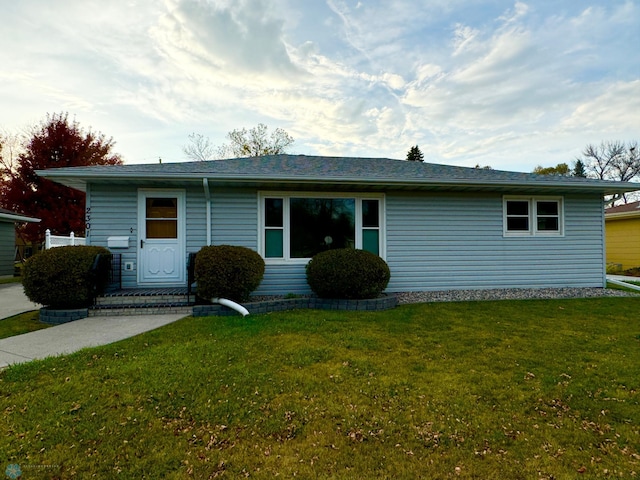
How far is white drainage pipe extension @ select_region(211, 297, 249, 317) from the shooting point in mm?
5608

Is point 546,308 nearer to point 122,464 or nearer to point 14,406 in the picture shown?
point 122,464

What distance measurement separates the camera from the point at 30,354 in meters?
3.93

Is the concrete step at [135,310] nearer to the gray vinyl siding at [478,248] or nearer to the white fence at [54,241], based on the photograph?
the white fence at [54,241]

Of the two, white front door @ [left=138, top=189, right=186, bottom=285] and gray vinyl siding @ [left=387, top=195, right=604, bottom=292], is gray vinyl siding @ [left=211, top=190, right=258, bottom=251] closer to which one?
white front door @ [left=138, top=189, right=186, bottom=285]

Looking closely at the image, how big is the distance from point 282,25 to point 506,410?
10.2m

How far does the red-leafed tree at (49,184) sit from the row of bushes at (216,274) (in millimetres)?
12715

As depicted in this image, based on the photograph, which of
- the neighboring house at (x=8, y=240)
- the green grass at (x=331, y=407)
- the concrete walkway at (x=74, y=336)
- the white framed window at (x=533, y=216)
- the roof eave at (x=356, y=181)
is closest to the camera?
the green grass at (x=331, y=407)

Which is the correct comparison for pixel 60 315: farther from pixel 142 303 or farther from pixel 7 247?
pixel 7 247

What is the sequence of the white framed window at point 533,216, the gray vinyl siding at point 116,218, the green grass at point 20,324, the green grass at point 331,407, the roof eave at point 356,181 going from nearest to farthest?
the green grass at point 331,407 < the green grass at point 20,324 < the roof eave at point 356,181 < the gray vinyl siding at point 116,218 < the white framed window at point 533,216

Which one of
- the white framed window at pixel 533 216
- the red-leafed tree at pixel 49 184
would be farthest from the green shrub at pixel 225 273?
the red-leafed tree at pixel 49 184

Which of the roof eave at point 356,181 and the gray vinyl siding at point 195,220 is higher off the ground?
the roof eave at point 356,181

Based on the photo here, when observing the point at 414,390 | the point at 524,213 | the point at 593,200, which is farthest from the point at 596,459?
the point at 593,200

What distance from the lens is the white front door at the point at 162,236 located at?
7.12 meters

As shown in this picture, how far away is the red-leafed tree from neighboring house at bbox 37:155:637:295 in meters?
10.9
